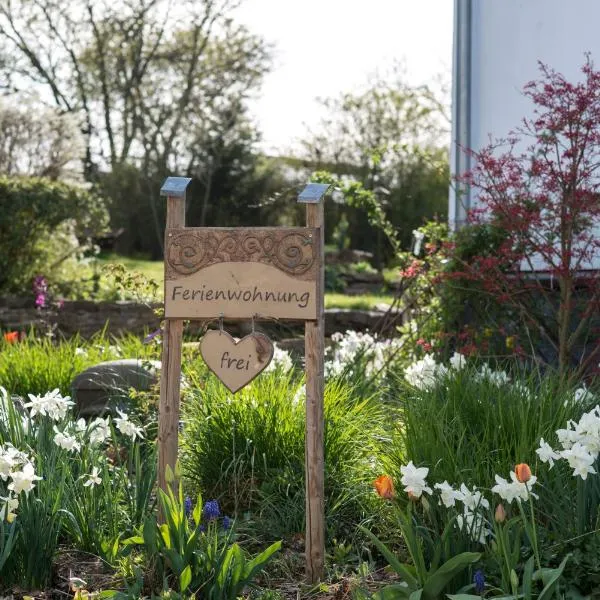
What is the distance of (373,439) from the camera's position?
171 inches

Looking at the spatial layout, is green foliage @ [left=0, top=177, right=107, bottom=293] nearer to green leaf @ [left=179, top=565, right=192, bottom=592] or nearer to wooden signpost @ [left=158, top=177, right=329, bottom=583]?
wooden signpost @ [left=158, top=177, right=329, bottom=583]

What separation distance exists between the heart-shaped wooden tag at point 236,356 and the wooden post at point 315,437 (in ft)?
0.57

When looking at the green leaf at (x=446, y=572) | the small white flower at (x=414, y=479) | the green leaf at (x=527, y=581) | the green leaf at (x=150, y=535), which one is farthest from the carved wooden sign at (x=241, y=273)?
the green leaf at (x=527, y=581)

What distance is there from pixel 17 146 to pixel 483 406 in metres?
13.1

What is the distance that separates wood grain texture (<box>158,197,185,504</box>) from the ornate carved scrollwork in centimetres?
10

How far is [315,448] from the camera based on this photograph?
3.48 metres

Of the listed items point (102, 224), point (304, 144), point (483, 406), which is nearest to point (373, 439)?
point (483, 406)

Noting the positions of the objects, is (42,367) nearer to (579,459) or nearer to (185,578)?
(185,578)

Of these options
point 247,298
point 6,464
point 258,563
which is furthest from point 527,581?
point 6,464

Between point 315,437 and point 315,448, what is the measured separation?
0.04m

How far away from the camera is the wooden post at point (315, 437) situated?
3.44m

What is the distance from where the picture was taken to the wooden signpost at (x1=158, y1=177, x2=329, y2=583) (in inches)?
138

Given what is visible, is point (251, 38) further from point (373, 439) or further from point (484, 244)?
point (373, 439)

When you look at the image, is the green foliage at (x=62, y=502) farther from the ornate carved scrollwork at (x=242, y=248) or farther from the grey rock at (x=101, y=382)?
the grey rock at (x=101, y=382)
